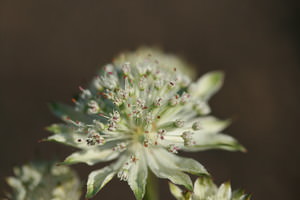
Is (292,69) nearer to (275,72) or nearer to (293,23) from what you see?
(275,72)

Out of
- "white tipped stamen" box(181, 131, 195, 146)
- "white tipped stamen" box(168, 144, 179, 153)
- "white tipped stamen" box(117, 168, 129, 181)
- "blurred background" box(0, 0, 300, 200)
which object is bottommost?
"white tipped stamen" box(117, 168, 129, 181)

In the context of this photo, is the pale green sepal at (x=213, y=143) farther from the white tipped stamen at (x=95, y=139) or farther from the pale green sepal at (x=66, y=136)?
the pale green sepal at (x=66, y=136)

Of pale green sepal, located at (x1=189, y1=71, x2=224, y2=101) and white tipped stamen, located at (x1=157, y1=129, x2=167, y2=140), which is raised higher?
pale green sepal, located at (x1=189, y1=71, x2=224, y2=101)

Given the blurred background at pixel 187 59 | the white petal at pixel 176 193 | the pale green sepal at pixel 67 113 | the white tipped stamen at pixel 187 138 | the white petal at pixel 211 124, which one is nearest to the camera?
the white petal at pixel 176 193

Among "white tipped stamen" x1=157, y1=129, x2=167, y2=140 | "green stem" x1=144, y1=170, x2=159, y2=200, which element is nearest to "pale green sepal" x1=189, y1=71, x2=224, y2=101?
"white tipped stamen" x1=157, y1=129, x2=167, y2=140

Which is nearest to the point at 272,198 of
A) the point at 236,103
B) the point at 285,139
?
the point at 285,139

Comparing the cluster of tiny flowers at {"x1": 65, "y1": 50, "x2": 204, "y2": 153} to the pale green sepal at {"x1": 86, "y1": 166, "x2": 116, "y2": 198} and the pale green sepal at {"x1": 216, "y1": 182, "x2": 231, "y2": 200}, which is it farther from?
the pale green sepal at {"x1": 216, "y1": 182, "x2": 231, "y2": 200}

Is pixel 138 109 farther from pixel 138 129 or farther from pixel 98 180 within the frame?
pixel 98 180

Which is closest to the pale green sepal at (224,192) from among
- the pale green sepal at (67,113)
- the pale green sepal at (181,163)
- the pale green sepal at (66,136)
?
the pale green sepal at (181,163)
